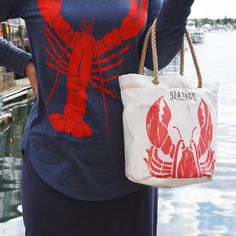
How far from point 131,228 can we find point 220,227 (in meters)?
2.75

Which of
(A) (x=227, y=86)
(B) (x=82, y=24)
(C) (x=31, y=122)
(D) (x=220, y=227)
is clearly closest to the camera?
(B) (x=82, y=24)

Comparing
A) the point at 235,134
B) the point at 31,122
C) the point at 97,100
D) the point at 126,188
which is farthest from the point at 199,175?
the point at 235,134

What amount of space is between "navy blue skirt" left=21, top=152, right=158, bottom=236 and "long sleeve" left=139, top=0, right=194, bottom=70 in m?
0.33

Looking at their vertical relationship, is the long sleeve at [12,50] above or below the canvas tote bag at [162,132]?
Answer: above

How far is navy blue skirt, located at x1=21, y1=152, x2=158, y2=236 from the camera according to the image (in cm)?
128

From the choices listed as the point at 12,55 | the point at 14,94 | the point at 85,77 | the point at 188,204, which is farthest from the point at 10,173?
the point at 14,94

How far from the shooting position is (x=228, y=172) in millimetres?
5805

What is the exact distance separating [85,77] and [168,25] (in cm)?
23

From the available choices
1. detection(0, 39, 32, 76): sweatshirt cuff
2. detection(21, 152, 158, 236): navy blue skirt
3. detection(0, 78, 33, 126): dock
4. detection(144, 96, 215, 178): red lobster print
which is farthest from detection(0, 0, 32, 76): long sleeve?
detection(0, 78, 33, 126): dock

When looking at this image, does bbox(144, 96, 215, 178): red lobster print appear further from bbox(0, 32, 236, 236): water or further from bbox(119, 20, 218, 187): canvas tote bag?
bbox(0, 32, 236, 236): water

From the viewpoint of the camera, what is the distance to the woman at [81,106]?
1.22m

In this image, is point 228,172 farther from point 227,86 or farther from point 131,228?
point 227,86

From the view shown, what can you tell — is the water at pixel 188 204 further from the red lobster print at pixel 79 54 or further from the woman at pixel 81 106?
the red lobster print at pixel 79 54

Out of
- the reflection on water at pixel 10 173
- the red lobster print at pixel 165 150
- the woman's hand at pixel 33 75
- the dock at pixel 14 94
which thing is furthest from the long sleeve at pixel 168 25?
the dock at pixel 14 94
